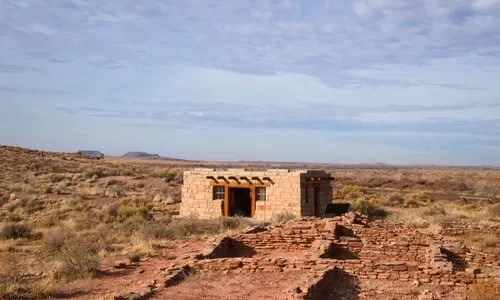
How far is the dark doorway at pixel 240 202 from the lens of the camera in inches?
985

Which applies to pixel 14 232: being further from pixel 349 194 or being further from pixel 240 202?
pixel 349 194

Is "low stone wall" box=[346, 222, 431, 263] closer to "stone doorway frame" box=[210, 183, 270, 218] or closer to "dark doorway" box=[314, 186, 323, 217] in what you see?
"stone doorway frame" box=[210, 183, 270, 218]

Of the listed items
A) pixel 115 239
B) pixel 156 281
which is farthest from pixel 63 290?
pixel 115 239

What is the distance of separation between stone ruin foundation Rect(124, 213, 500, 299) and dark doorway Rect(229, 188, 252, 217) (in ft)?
27.5

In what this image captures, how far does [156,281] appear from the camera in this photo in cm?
1095

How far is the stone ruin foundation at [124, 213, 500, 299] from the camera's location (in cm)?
1105

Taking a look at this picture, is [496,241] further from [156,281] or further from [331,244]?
[156,281]

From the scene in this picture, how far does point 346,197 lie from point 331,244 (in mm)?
22799

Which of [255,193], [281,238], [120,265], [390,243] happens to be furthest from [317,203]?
[120,265]

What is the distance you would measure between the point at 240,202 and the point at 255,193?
2129mm

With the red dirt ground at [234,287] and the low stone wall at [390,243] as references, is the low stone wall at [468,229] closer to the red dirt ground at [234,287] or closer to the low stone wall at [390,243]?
the low stone wall at [390,243]

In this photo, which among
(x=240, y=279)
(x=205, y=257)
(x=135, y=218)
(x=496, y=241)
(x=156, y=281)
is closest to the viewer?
(x=156, y=281)

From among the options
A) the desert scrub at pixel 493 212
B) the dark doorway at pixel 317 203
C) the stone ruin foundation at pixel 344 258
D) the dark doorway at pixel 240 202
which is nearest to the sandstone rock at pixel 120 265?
the stone ruin foundation at pixel 344 258

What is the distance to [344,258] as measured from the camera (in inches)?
555
